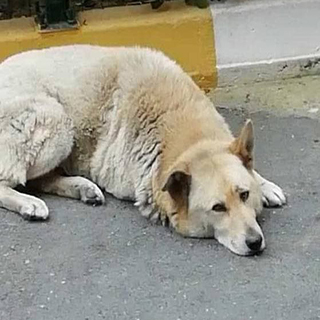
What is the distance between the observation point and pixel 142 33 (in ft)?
22.6

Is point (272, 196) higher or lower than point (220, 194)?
lower

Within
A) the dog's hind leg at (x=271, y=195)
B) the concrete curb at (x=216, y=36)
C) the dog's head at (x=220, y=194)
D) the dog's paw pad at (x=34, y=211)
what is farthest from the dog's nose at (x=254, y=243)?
the concrete curb at (x=216, y=36)

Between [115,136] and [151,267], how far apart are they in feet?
3.18

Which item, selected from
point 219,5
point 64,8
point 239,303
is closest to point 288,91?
point 219,5

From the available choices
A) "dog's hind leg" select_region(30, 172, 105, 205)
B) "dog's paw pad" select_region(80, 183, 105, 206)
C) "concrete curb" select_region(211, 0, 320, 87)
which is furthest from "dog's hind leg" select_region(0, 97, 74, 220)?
"concrete curb" select_region(211, 0, 320, 87)

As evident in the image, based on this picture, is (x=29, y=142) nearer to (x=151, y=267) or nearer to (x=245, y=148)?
(x=151, y=267)

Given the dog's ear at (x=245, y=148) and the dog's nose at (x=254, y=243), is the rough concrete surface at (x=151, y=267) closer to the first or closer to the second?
the dog's nose at (x=254, y=243)

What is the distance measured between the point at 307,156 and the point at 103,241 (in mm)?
1491

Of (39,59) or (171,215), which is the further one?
(39,59)

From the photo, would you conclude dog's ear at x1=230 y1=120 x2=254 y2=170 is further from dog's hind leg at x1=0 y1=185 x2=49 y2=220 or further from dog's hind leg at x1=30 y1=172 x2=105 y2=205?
dog's hind leg at x1=0 y1=185 x2=49 y2=220

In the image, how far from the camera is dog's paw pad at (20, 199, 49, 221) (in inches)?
212

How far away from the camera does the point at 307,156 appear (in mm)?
6000

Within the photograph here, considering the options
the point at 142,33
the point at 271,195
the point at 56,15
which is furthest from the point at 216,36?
the point at 271,195

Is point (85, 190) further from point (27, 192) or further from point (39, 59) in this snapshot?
point (39, 59)
